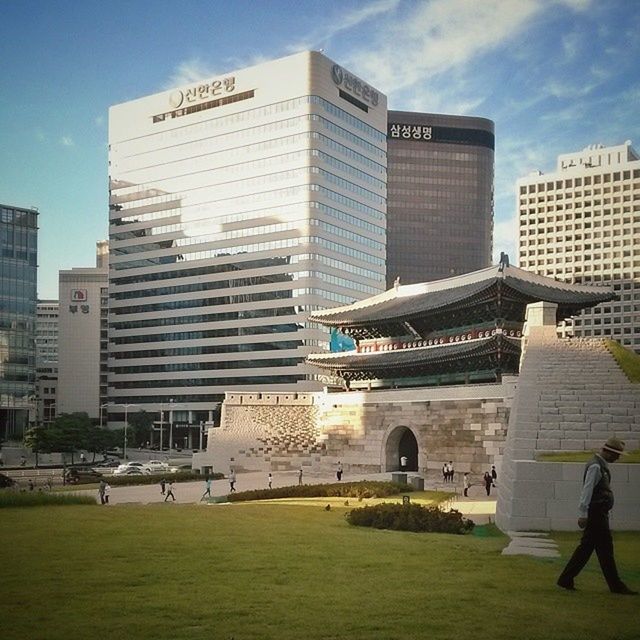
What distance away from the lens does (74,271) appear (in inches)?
5984

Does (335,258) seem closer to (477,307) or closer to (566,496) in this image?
(477,307)

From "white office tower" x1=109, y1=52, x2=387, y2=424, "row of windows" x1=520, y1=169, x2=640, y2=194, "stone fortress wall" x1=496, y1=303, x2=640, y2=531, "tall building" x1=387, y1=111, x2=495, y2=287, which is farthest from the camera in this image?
"tall building" x1=387, y1=111, x2=495, y2=287

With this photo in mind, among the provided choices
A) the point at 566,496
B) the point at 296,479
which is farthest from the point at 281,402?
the point at 566,496

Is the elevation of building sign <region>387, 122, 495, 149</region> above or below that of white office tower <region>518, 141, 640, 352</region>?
above

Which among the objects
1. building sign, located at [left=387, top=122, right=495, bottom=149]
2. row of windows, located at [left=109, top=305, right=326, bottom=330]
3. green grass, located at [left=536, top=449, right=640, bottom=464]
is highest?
building sign, located at [left=387, top=122, right=495, bottom=149]

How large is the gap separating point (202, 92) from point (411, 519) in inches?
4301

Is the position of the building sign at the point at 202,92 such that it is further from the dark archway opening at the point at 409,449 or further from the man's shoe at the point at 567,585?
the man's shoe at the point at 567,585

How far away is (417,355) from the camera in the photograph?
59.0 meters

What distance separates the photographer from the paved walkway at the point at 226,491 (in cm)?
3247

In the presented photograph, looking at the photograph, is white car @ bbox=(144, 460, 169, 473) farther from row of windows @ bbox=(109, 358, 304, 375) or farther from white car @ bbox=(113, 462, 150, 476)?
row of windows @ bbox=(109, 358, 304, 375)

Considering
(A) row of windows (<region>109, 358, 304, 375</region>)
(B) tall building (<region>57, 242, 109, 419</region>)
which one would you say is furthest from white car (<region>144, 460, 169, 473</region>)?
(B) tall building (<region>57, 242, 109, 419</region>)

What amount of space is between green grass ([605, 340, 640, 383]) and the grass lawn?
44.7 feet

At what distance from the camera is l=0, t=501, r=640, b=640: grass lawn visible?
9352mm

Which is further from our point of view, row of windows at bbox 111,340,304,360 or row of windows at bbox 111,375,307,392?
row of windows at bbox 111,375,307,392
